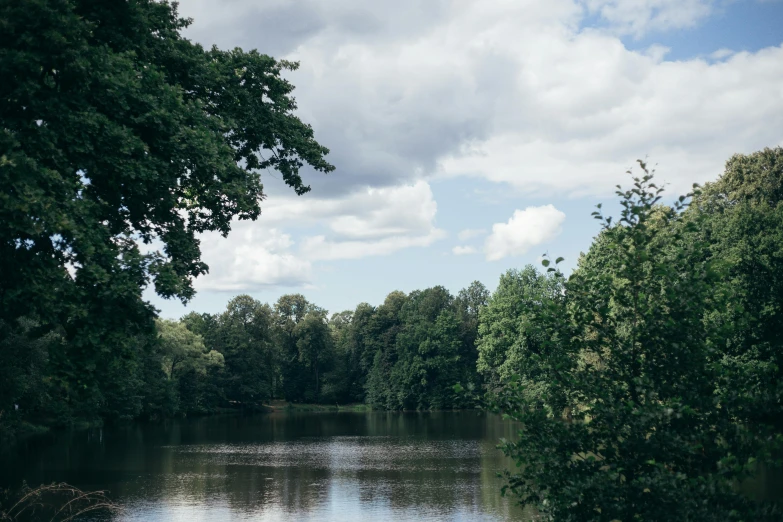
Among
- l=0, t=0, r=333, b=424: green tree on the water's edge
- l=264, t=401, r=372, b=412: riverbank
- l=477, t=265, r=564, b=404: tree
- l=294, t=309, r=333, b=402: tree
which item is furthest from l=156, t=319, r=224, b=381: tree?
l=0, t=0, r=333, b=424: green tree on the water's edge

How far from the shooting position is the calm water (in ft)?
90.5

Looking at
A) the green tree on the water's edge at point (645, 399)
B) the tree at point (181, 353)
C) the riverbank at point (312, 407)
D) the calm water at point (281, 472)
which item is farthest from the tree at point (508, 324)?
the green tree on the water's edge at point (645, 399)

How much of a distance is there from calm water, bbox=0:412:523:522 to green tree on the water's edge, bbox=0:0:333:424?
47.3ft

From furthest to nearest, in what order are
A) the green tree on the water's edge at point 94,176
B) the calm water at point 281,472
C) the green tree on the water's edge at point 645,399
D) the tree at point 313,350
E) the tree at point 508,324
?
the tree at point 313,350, the tree at point 508,324, the calm water at point 281,472, the green tree on the water's edge at point 94,176, the green tree on the water's edge at point 645,399

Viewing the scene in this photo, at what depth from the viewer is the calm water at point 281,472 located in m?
27.6

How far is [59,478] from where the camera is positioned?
33.2m

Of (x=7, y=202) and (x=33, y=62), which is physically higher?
(x=33, y=62)

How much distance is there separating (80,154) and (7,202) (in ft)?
Result: 7.64

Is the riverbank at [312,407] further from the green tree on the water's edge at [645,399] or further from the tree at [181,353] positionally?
the green tree on the water's edge at [645,399]

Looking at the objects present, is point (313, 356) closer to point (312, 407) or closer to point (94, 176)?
point (312, 407)

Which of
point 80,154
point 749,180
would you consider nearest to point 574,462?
point 80,154

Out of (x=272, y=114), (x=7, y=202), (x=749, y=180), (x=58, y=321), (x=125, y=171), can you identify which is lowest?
(x=58, y=321)

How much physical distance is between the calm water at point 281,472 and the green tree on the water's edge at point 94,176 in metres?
14.4

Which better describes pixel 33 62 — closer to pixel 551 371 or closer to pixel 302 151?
pixel 302 151
